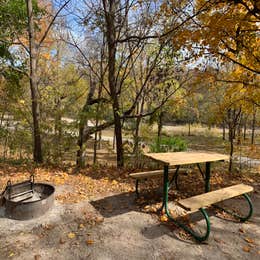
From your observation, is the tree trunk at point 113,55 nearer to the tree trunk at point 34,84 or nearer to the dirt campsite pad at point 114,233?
the tree trunk at point 34,84

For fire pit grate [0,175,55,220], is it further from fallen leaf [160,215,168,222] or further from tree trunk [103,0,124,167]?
tree trunk [103,0,124,167]

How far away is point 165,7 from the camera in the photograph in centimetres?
511

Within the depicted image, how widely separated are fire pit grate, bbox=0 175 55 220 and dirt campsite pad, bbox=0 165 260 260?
0.09 m

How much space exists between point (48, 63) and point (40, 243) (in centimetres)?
1077

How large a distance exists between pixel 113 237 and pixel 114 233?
8 cm

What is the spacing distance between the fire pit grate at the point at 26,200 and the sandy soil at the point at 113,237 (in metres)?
0.09

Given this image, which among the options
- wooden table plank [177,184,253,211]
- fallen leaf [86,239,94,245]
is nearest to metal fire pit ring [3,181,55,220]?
fallen leaf [86,239,94,245]

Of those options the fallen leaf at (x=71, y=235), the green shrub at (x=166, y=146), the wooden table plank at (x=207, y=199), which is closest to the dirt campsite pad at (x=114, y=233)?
the fallen leaf at (x=71, y=235)

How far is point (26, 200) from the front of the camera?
2.90m

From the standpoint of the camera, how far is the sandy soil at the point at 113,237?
210cm

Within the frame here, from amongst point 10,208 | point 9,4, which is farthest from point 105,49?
point 10,208

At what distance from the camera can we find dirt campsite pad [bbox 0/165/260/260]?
2109mm

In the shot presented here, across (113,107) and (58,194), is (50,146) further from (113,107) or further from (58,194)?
(58,194)

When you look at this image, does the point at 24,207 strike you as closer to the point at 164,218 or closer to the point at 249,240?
the point at 164,218
